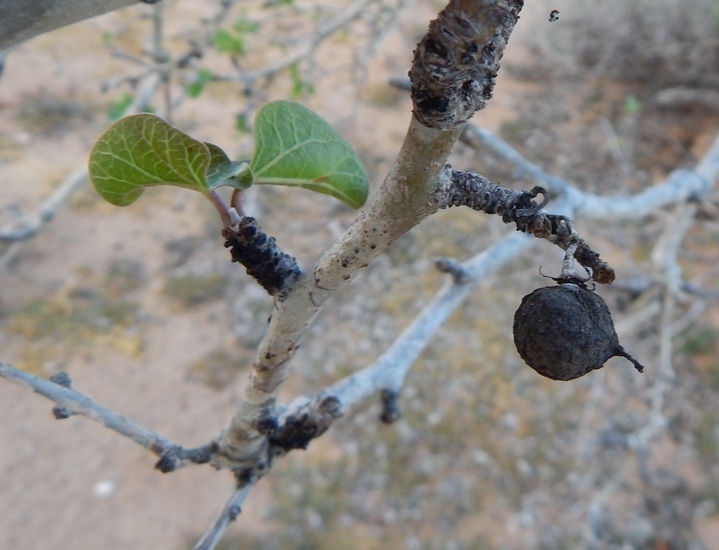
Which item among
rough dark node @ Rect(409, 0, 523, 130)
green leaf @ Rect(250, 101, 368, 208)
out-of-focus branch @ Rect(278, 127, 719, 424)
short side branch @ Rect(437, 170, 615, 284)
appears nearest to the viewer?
rough dark node @ Rect(409, 0, 523, 130)

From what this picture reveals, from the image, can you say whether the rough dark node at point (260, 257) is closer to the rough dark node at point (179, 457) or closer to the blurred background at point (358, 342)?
the rough dark node at point (179, 457)

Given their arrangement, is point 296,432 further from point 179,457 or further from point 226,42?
point 226,42

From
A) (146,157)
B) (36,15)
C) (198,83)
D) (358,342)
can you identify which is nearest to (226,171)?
(146,157)

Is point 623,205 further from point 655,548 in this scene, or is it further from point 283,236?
point 283,236

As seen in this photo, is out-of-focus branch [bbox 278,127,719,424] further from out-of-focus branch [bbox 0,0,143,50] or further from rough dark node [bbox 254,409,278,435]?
out-of-focus branch [bbox 0,0,143,50]

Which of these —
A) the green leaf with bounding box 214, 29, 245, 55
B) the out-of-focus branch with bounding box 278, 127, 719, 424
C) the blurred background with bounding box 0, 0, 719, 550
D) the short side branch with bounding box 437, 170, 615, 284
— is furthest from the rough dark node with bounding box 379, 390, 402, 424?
the green leaf with bounding box 214, 29, 245, 55
